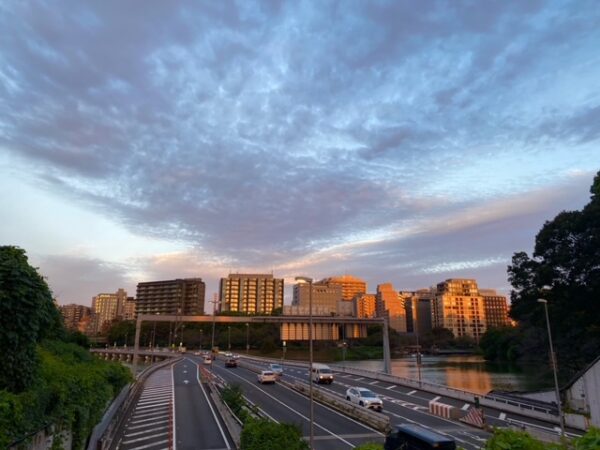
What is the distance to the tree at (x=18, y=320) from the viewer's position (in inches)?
597

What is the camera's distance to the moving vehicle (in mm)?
14578

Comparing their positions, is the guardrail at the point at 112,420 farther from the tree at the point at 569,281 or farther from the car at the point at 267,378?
the tree at the point at 569,281

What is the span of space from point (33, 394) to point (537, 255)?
54.0 metres

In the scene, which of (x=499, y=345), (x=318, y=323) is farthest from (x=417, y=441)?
(x=499, y=345)

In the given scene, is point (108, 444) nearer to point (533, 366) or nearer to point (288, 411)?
point (288, 411)

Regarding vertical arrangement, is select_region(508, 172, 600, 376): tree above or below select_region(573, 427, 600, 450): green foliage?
above

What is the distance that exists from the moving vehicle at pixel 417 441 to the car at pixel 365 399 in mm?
20167

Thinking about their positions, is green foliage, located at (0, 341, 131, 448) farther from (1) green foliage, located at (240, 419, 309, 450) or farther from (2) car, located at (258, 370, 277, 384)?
(2) car, located at (258, 370, 277, 384)

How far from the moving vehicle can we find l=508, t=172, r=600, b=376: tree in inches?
1402

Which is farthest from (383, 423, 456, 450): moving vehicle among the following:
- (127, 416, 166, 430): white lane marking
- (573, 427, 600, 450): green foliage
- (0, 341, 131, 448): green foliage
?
(127, 416, 166, 430): white lane marking

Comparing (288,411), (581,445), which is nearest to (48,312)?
(581,445)

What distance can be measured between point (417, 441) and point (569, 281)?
4261cm

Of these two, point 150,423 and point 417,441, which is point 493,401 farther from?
point 150,423

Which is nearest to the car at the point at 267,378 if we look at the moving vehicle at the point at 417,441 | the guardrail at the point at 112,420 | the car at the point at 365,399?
the guardrail at the point at 112,420
